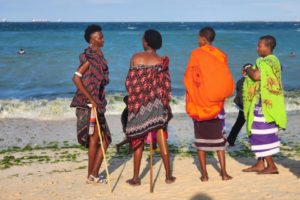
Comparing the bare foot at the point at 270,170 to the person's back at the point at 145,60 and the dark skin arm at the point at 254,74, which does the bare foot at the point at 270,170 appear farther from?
the person's back at the point at 145,60

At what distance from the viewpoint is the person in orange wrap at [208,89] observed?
6.12 metres

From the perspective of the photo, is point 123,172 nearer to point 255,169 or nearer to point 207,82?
point 255,169

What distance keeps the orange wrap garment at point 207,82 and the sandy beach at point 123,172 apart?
36.4 inches

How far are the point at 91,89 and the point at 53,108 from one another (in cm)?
999

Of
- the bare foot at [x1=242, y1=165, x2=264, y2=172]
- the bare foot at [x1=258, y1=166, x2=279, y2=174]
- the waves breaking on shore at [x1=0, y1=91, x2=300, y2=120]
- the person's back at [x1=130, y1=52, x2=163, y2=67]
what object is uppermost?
the person's back at [x1=130, y1=52, x2=163, y2=67]

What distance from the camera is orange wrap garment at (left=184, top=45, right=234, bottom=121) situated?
6109 mm

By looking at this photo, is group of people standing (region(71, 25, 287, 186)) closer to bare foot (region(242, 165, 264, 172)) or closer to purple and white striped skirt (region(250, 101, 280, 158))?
purple and white striped skirt (region(250, 101, 280, 158))

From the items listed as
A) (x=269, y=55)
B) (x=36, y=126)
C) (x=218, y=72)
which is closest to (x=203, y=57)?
(x=218, y=72)

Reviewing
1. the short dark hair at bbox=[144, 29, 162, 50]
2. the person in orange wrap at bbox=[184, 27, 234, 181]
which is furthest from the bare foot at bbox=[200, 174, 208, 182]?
the short dark hair at bbox=[144, 29, 162, 50]

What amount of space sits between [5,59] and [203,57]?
30492 mm

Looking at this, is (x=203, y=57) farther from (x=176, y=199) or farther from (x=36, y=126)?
(x=36, y=126)

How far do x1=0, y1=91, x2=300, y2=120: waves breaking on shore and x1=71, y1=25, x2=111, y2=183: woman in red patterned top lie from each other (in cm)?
848

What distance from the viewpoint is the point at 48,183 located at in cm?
696

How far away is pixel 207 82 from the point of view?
20.0 ft
